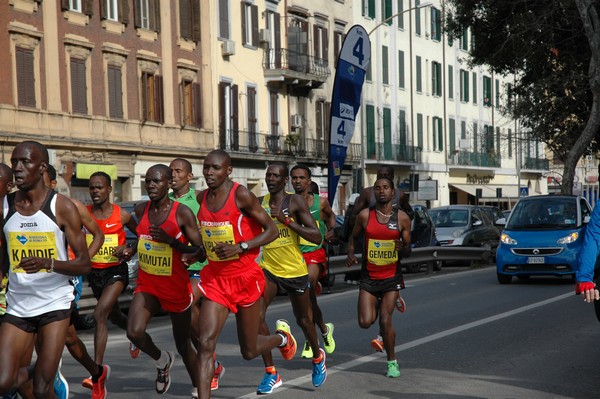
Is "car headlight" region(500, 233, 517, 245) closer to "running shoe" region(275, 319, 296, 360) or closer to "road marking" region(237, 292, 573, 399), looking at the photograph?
"road marking" region(237, 292, 573, 399)

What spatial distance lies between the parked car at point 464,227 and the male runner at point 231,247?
2178 cm

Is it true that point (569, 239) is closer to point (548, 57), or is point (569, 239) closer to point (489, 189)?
point (548, 57)

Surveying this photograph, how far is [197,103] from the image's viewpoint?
4034cm

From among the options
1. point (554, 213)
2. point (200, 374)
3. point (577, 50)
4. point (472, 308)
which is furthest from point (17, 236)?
point (577, 50)

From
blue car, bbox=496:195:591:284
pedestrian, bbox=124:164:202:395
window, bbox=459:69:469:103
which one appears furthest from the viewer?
window, bbox=459:69:469:103

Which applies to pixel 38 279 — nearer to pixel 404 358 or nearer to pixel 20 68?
pixel 404 358

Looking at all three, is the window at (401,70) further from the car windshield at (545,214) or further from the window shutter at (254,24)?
the car windshield at (545,214)

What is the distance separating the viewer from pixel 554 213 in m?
21.5

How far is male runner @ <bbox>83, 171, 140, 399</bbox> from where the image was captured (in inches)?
388

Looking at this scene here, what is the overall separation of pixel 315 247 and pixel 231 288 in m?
4.20

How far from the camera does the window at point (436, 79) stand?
6394 cm

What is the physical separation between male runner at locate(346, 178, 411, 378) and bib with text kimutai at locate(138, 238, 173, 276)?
215 centimetres

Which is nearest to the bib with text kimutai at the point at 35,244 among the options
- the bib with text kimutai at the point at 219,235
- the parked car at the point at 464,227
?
the bib with text kimutai at the point at 219,235

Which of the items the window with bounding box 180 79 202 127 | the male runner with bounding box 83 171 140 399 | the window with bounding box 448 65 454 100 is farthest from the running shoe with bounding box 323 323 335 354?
the window with bounding box 448 65 454 100
